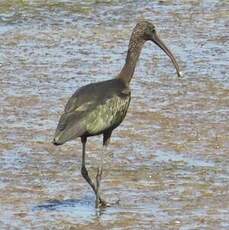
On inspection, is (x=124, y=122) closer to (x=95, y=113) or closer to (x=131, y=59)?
(x=131, y=59)

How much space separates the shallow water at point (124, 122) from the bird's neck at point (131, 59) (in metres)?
0.93

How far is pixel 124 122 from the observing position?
12.2 metres

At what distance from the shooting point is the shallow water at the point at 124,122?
9242 millimetres

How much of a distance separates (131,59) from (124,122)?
94.4 inches

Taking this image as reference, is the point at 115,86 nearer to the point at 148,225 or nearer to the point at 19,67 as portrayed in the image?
the point at 148,225

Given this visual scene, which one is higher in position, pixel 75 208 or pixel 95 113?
pixel 95 113

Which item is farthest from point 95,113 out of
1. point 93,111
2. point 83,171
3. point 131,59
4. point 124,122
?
point 124,122

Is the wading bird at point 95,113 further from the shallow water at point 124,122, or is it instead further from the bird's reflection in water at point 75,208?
the shallow water at point 124,122

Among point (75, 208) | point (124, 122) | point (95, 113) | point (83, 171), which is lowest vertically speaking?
point (124, 122)

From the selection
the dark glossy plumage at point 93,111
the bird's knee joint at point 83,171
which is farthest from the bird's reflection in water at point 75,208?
the dark glossy plumage at point 93,111

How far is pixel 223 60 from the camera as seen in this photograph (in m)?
15.2

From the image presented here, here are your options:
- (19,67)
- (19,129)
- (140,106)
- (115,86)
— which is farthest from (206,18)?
(115,86)

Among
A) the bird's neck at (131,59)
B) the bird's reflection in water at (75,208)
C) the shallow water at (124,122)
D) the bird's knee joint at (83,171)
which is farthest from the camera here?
the bird's neck at (131,59)

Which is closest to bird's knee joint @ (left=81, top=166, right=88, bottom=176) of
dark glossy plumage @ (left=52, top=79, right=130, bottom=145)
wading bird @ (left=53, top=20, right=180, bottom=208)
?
wading bird @ (left=53, top=20, right=180, bottom=208)
